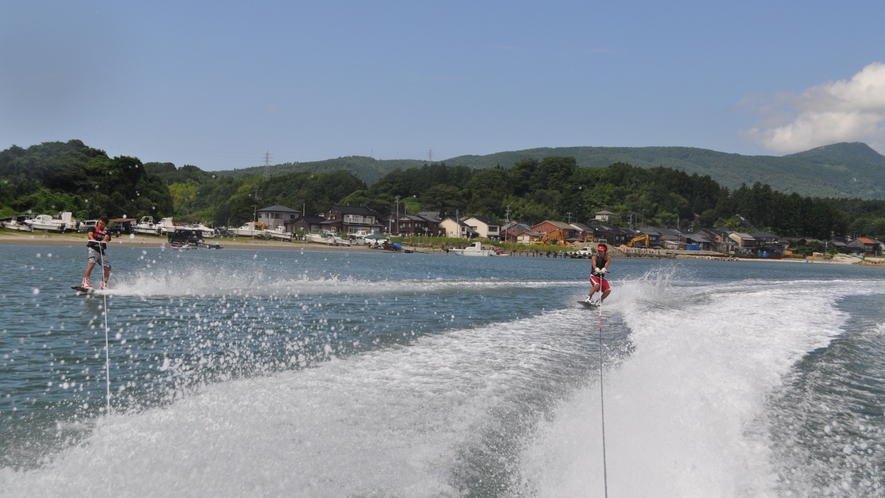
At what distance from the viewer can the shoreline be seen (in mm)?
44500

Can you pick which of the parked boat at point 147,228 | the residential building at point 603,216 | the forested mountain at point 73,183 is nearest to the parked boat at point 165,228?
the parked boat at point 147,228

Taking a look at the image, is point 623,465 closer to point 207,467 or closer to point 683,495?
point 683,495

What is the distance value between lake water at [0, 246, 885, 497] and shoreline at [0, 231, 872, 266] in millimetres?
37471

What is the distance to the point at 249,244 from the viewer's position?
6172cm

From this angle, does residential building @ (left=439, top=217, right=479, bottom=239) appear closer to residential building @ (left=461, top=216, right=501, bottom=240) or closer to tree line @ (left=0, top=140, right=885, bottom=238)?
residential building @ (left=461, top=216, right=501, bottom=240)

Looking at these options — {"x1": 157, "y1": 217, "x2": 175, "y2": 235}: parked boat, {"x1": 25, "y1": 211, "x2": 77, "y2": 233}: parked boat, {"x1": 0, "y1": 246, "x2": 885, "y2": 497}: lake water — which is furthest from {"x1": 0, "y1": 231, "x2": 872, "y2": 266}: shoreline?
{"x1": 0, "y1": 246, "x2": 885, "y2": 497}: lake water

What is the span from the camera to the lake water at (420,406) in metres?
4.45

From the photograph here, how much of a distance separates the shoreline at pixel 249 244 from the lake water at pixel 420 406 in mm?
37471

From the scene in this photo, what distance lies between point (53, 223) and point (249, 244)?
17009mm

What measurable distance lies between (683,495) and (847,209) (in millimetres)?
198214

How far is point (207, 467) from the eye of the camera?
14.4 ft

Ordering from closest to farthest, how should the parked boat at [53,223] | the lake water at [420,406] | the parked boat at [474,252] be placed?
the lake water at [420,406], the parked boat at [53,223], the parked boat at [474,252]

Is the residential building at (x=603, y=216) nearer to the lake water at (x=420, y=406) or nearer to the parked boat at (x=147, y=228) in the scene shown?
the parked boat at (x=147, y=228)

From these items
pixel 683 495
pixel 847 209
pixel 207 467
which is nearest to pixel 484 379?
pixel 683 495
